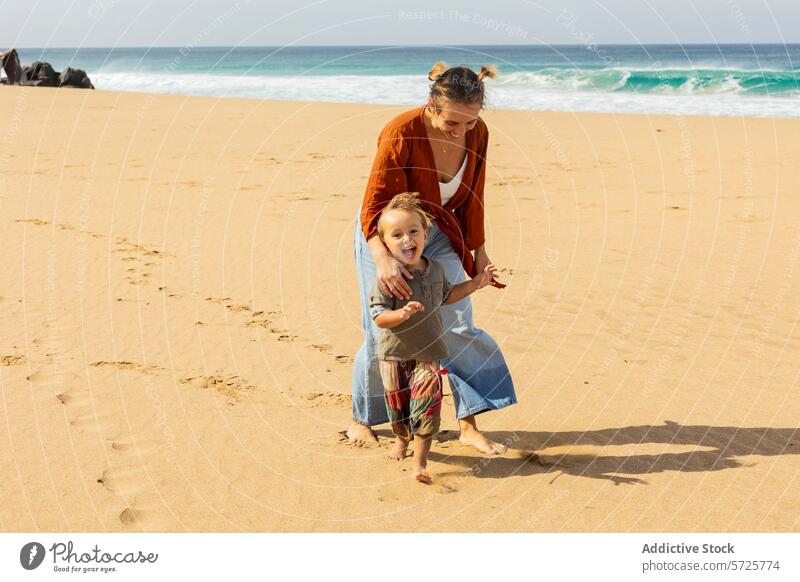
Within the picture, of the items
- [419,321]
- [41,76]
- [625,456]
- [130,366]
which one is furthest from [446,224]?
[41,76]

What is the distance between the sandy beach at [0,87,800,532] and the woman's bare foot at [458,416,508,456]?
5cm

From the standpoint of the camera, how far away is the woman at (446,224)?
12.1 feet

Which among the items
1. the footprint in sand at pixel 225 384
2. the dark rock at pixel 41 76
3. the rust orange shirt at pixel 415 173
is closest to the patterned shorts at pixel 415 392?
the rust orange shirt at pixel 415 173

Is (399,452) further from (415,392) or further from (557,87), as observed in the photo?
(557,87)

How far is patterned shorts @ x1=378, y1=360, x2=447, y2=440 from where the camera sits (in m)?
3.80

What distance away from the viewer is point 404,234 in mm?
3670

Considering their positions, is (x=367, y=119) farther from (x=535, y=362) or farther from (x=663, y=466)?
(x=663, y=466)

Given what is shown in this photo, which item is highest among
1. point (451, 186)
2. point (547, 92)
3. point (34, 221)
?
point (547, 92)

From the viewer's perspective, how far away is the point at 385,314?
367 centimetres

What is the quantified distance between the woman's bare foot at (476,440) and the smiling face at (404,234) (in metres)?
1.10

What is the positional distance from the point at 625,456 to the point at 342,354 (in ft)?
7.08

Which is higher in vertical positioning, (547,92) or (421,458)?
(547,92)

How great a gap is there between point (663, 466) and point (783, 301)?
335 centimetres
